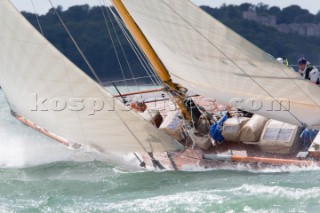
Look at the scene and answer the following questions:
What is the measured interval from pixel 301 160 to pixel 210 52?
2.16 m

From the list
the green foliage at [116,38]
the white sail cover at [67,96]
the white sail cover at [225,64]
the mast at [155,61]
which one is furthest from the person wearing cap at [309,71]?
the green foliage at [116,38]

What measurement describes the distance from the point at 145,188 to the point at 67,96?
1.88 m

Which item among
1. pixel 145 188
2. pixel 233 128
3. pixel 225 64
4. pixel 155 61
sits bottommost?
pixel 145 188

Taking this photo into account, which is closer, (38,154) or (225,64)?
(225,64)

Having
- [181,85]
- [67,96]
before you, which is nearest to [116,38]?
[181,85]

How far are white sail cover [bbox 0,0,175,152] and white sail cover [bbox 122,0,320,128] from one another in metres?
1.17

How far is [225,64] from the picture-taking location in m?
10.9

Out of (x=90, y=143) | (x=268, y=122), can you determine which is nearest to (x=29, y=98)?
(x=90, y=143)

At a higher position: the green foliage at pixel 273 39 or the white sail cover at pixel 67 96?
the white sail cover at pixel 67 96

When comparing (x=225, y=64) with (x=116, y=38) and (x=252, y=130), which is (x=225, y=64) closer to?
(x=252, y=130)

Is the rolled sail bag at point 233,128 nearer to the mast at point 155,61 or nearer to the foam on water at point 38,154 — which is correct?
the mast at point 155,61

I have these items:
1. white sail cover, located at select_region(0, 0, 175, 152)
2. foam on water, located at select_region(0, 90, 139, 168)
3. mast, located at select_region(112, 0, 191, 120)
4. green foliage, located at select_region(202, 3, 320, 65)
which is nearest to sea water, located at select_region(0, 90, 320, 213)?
foam on water, located at select_region(0, 90, 139, 168)

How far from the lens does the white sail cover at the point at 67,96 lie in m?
11.3

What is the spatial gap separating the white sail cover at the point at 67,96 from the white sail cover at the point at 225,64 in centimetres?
117
